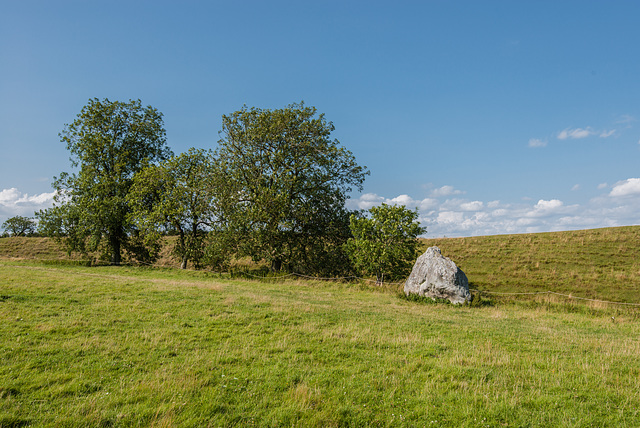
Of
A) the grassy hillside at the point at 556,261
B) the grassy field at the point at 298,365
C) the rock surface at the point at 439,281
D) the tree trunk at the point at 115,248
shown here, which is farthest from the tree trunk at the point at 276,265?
the tree trunk at the point at 115,248

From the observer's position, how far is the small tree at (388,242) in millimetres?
25180

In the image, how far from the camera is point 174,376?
7363mm

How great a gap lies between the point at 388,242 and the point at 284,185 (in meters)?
9.94

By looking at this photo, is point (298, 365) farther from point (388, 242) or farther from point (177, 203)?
point (177, 203)

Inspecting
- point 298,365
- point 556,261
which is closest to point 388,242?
point 298,365

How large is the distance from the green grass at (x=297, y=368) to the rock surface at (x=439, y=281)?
4558mm

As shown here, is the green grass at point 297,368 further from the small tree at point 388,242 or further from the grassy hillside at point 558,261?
the grassy hillside at point 558,261

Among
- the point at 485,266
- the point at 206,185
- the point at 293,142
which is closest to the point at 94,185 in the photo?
the point at 206,185

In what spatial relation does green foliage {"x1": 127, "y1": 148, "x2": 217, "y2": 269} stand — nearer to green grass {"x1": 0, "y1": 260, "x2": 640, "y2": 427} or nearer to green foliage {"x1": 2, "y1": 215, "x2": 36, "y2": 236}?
green grass {"x1": 0, "y1": 260, "x2": 640, "y2": 427}

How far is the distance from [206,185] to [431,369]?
1090 inches

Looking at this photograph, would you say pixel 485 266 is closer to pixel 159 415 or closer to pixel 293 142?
pixel 293 142

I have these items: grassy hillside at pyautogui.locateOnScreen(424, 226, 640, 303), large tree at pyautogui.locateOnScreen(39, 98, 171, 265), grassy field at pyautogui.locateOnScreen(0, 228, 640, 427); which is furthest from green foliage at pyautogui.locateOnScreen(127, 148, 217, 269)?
grassy hillside at pyautogui.locateOnScreen(424, 226, 640, 303)

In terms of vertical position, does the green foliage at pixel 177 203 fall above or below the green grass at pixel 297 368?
above

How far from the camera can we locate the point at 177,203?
35.2 metres
